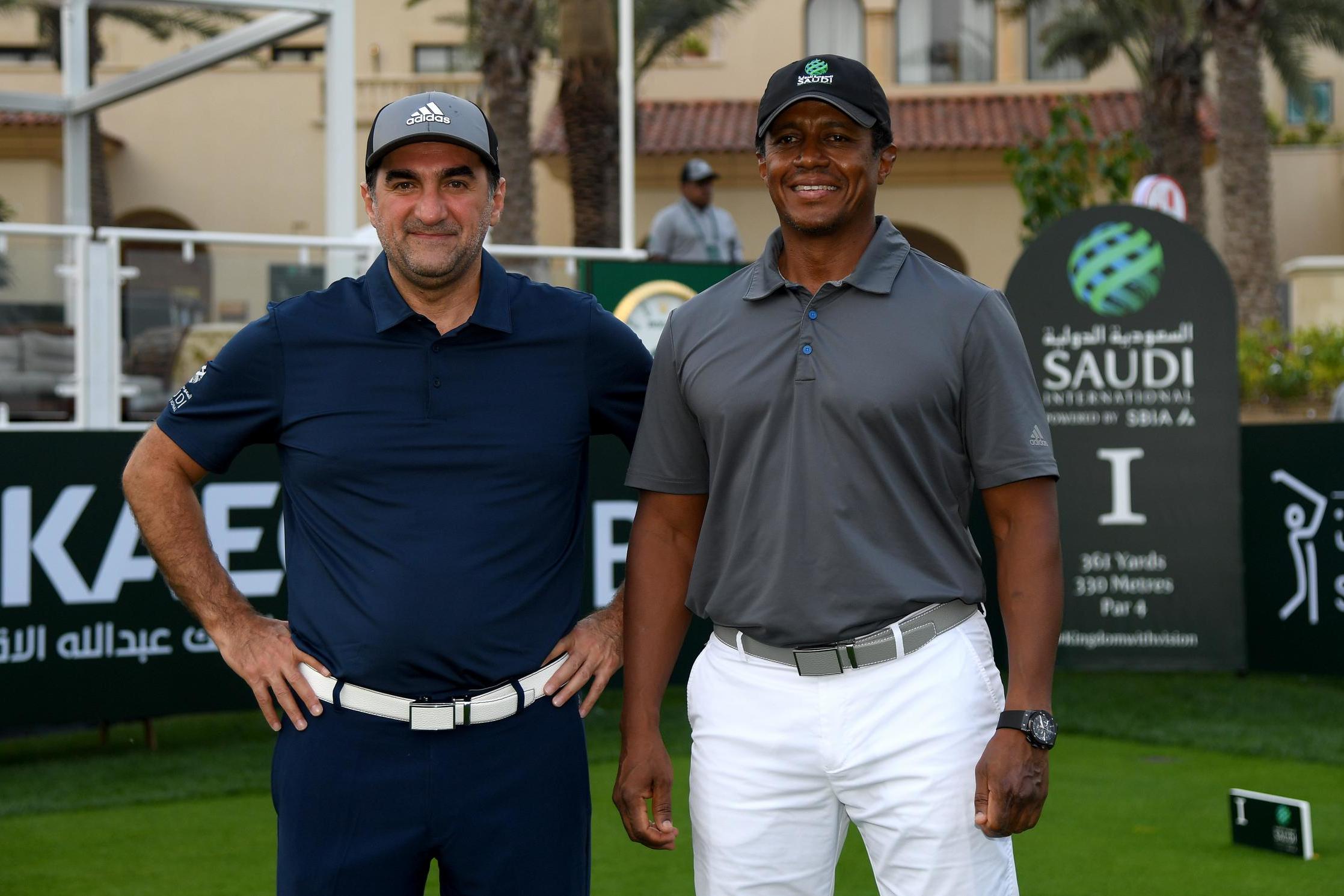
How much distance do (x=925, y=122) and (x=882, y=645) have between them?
92.1 feet

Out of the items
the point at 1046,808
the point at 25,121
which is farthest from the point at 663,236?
the point at 25,121

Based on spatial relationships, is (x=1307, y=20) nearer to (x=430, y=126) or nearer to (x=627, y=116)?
(x=627, y=116)

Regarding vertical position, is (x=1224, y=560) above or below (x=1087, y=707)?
above

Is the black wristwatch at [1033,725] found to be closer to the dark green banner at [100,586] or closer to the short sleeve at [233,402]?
the short sleeve at [233,402]

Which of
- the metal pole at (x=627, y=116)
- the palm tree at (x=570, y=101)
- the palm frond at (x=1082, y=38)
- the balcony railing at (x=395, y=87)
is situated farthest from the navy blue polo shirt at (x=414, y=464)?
the palm frond at (x=1082, y=38)

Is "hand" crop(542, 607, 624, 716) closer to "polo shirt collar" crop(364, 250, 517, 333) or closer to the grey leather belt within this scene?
the grey leather belt

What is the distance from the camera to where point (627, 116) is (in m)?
11.2

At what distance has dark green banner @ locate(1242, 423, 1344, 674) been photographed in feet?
29.2

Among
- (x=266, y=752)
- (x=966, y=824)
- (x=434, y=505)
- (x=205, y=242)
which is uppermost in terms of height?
(x=205, y=242)

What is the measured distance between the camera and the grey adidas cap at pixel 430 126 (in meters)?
3.11

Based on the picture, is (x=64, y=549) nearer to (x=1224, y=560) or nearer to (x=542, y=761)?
(x=542, y=761)

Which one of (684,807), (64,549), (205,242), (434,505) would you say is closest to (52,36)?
(205,242)

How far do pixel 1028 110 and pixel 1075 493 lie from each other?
2269 cm

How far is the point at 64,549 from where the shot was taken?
23.4 ft
